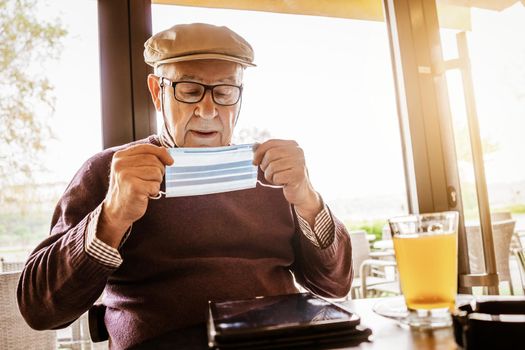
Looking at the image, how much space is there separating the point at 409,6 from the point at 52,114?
2.01 meters

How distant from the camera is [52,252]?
3.34 feet

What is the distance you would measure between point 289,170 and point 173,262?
0.42 metres

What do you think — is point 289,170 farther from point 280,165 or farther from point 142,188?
point 142,188

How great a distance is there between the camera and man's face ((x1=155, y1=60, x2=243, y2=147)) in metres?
Result: 1.31

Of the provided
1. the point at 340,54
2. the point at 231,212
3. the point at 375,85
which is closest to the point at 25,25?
the point at 231,212

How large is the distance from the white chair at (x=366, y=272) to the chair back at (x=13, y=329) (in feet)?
8.00

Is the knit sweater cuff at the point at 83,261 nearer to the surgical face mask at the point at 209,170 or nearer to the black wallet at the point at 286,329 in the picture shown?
the surgical face mask at the point at 209,170

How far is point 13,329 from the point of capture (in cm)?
203

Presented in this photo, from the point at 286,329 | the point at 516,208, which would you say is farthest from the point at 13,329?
the point at 516,208

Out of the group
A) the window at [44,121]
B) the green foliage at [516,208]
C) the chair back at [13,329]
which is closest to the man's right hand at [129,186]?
the window at [44,121]

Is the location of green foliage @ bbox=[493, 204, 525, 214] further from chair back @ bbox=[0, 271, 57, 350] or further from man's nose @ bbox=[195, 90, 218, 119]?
chair back @ bbox=[0, 271, 57, 350]

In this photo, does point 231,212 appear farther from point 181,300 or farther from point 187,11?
point 187,11

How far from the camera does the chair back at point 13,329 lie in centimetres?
202

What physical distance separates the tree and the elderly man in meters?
0.81
